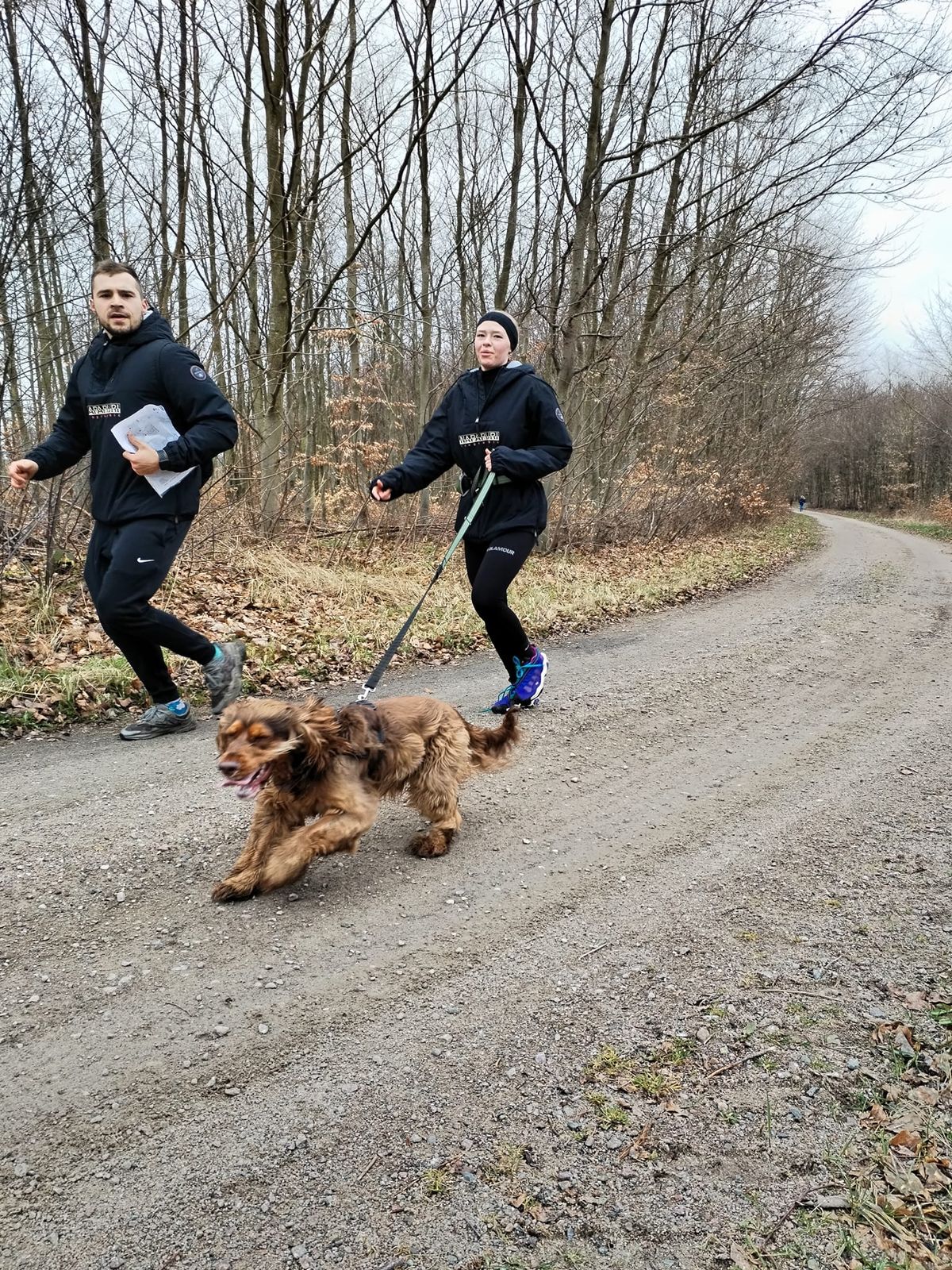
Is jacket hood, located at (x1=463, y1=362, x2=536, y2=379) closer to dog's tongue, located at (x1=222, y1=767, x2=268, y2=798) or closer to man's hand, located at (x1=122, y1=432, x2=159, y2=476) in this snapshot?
man's hand, located at (x1=122, y1=432, x2=159, y2=476)

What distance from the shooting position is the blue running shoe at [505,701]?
589cm

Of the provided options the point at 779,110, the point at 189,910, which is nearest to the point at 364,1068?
the point at 189,910

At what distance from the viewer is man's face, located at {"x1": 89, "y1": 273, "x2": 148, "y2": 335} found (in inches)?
178

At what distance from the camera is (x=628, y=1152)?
2115 mm

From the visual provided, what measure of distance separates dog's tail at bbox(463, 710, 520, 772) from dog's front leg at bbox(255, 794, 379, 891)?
0.91 meters

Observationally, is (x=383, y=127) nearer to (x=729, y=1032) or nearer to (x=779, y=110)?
(x=779, y=110)

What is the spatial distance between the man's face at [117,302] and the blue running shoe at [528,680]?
3.56m

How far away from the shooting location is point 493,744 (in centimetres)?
415

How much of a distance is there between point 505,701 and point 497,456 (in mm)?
1944

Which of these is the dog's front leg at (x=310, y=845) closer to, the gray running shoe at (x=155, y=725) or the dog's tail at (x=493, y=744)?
the dog's tail at (x=493, y=744)

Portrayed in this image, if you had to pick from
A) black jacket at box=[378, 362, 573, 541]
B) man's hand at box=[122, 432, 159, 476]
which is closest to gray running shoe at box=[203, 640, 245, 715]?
man's hand at box=[122, 432, 159, 476]

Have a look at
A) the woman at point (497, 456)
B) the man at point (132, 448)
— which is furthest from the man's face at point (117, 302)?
the woman at point (497, 456)

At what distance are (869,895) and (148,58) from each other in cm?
1308

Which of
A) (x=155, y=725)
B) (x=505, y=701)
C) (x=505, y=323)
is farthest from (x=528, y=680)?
(x=155, y=725)
